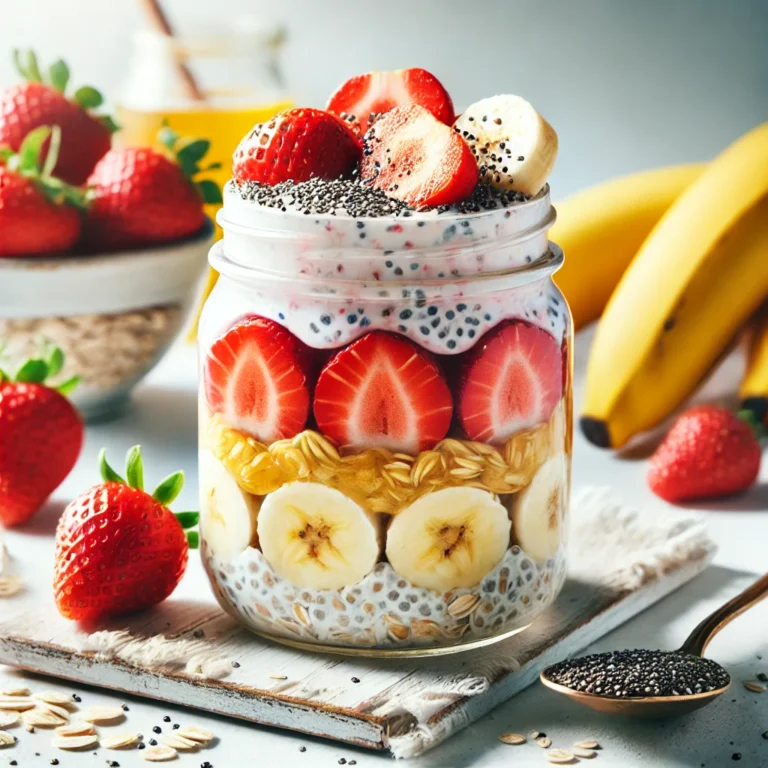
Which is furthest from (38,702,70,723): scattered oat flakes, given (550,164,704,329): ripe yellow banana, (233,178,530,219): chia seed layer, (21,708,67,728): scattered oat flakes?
(550,164,704,329): ripe yellow banana

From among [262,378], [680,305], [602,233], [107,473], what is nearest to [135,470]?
[107,473]

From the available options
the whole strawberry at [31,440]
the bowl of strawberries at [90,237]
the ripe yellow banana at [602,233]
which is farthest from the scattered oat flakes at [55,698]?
the ripe yellow banana at [602,233]

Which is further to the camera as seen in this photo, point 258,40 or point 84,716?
point 258,40

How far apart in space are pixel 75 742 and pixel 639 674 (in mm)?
358

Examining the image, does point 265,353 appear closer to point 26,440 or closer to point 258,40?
point 26,440

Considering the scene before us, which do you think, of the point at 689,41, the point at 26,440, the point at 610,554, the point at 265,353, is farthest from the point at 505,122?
→ the point at 689,41

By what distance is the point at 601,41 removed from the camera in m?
2.27

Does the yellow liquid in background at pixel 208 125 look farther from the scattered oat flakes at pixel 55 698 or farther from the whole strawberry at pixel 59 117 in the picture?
the scattered oat flakes at pixel 55 698

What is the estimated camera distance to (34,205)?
1.39 m

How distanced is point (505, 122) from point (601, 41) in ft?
4.69

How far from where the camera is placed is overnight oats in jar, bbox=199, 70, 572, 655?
872mm

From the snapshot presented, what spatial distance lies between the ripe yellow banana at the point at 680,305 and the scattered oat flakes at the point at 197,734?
0.71 meters

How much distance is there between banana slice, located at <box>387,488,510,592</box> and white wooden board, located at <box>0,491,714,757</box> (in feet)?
0.21

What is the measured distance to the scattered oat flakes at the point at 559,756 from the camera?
846 millimetres
